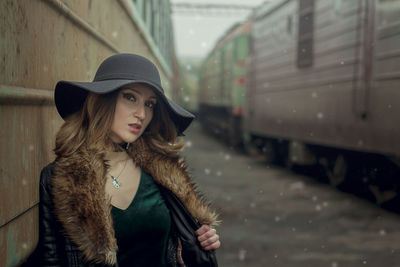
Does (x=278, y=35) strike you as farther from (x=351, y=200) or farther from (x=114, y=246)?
(x=114, y=246)

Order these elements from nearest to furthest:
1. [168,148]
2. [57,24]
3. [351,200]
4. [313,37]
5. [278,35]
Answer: [168,148], [57,24], [351,200], [313,37], [278,35]

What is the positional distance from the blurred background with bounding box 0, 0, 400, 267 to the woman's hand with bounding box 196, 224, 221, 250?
69 cm

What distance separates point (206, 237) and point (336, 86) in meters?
5.21

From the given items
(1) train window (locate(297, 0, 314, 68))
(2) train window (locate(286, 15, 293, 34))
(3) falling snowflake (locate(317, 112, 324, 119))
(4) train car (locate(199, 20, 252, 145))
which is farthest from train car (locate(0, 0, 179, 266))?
(4) train car (locate(199, 20, 252, 145))

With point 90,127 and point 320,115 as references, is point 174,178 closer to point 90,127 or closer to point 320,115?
point 90,127

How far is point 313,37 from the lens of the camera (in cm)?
739

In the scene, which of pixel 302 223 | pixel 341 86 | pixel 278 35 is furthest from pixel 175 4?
pixel 302 223

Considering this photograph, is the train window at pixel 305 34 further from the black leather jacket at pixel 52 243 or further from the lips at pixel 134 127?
the black leather jacket at pixel 52 243

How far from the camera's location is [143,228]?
67.1 inches

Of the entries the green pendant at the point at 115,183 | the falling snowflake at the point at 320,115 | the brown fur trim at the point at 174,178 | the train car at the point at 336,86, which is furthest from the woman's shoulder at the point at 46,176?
the falling snowflake at the point at 320,115

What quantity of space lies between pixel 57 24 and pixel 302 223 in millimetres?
3928

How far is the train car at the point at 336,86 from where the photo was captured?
5.36m

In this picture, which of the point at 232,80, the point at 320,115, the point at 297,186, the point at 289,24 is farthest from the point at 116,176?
the point at 232,80

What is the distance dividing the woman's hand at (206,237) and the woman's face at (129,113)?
1.47 feet
